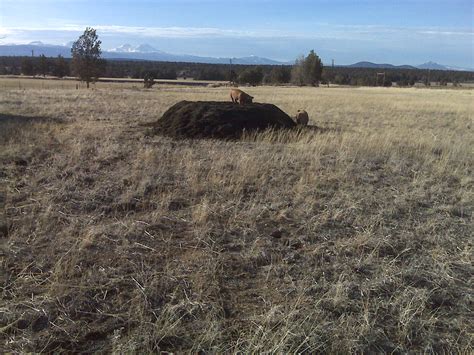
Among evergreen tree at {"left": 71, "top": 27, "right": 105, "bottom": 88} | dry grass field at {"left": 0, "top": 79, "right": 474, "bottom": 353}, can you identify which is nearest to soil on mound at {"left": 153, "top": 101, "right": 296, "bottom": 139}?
dry grass field at {"left": 0, "top": 79, "right": 474, "bottom": 353}

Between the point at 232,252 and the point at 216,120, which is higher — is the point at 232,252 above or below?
below

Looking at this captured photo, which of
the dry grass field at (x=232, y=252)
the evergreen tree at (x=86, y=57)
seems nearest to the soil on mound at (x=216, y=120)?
the dry grass field at (x=232, y=252)

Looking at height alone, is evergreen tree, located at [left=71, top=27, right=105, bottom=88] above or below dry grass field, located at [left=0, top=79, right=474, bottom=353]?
above

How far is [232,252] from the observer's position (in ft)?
15.3

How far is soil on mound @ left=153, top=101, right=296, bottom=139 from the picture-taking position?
1145 cm

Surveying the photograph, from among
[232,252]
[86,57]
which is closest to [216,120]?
[232,252]

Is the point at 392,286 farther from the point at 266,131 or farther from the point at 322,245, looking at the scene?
the point at 266,131

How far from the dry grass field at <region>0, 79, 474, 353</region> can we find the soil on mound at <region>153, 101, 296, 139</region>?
2412mm

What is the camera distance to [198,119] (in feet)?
39.0

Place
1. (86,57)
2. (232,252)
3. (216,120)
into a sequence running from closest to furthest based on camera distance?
1. (232,252)
2. (216,120)
3. (86,57)

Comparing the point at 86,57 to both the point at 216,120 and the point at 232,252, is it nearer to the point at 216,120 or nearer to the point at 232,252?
the point at 216,120

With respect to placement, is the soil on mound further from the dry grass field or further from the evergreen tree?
the evergreen tree

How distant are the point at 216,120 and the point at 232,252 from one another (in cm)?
750

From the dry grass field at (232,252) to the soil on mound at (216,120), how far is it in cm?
241
